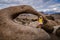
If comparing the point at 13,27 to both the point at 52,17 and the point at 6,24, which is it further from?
the point at 52,17

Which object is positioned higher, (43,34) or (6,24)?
(6,24)

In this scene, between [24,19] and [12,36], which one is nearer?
[12,36]

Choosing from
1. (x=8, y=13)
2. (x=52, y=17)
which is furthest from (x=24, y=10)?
(x=52, y=17)

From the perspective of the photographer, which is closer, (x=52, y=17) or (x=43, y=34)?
(x=43, y=34)

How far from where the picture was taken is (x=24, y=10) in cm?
181

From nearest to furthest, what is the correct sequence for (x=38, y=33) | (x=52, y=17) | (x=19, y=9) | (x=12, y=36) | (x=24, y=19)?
1. (x=12, y=36)
2. (x=38, y=33)
3. (x=19, y=9)
4. (x=24, y=19)
5. (x=52, y=17)

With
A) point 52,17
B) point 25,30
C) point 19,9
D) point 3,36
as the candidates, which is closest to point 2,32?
point 3,36

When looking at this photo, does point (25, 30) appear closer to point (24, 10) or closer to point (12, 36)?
point (12, 36)

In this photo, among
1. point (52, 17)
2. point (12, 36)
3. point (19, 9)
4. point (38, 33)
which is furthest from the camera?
point (52, 17)

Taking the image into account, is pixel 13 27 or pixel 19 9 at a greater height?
pixel 19 9

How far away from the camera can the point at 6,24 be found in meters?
1.67

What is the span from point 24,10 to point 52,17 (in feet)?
10.6

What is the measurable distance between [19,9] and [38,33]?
0.36 m

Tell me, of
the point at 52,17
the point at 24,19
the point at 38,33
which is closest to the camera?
the point at 38,33
